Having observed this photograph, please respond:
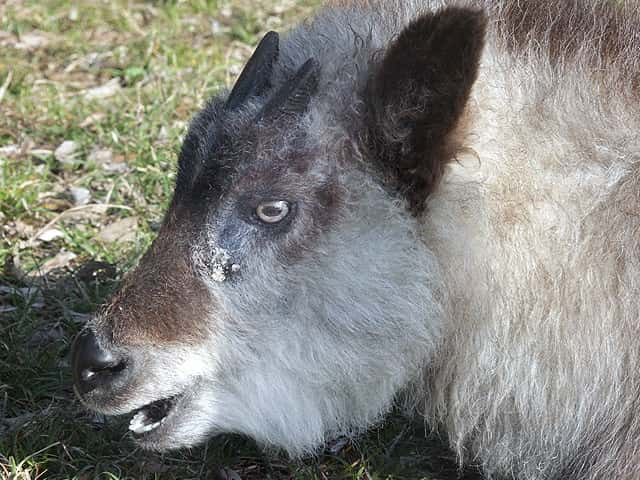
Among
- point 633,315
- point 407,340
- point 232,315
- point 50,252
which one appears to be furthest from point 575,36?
point 50,252

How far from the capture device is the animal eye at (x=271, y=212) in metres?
3.08

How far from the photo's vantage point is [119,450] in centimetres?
376

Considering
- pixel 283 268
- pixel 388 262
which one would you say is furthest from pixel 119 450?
pixel 388 262

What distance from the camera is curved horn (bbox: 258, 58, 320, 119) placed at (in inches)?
122

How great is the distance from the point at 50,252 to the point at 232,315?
2.20 m

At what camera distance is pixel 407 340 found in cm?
316

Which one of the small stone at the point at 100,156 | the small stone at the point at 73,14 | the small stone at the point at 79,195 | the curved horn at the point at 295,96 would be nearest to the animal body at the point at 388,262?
the curved horn at the point at 295,96

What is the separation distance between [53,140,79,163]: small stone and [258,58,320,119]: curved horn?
2792 mm

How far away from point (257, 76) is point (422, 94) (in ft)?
2.18

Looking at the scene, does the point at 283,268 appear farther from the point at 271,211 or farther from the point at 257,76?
the point at 257,76

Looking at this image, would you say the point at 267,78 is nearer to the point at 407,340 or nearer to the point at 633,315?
the point at 407,340

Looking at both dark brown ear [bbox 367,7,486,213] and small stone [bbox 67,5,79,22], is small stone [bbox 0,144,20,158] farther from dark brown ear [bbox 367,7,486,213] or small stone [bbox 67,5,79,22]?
dark brown ear [bbox 367,7,486,213]

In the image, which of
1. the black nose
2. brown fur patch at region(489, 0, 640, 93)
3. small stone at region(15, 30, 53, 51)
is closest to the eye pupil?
the black nose

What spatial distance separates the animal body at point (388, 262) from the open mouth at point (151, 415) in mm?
21
